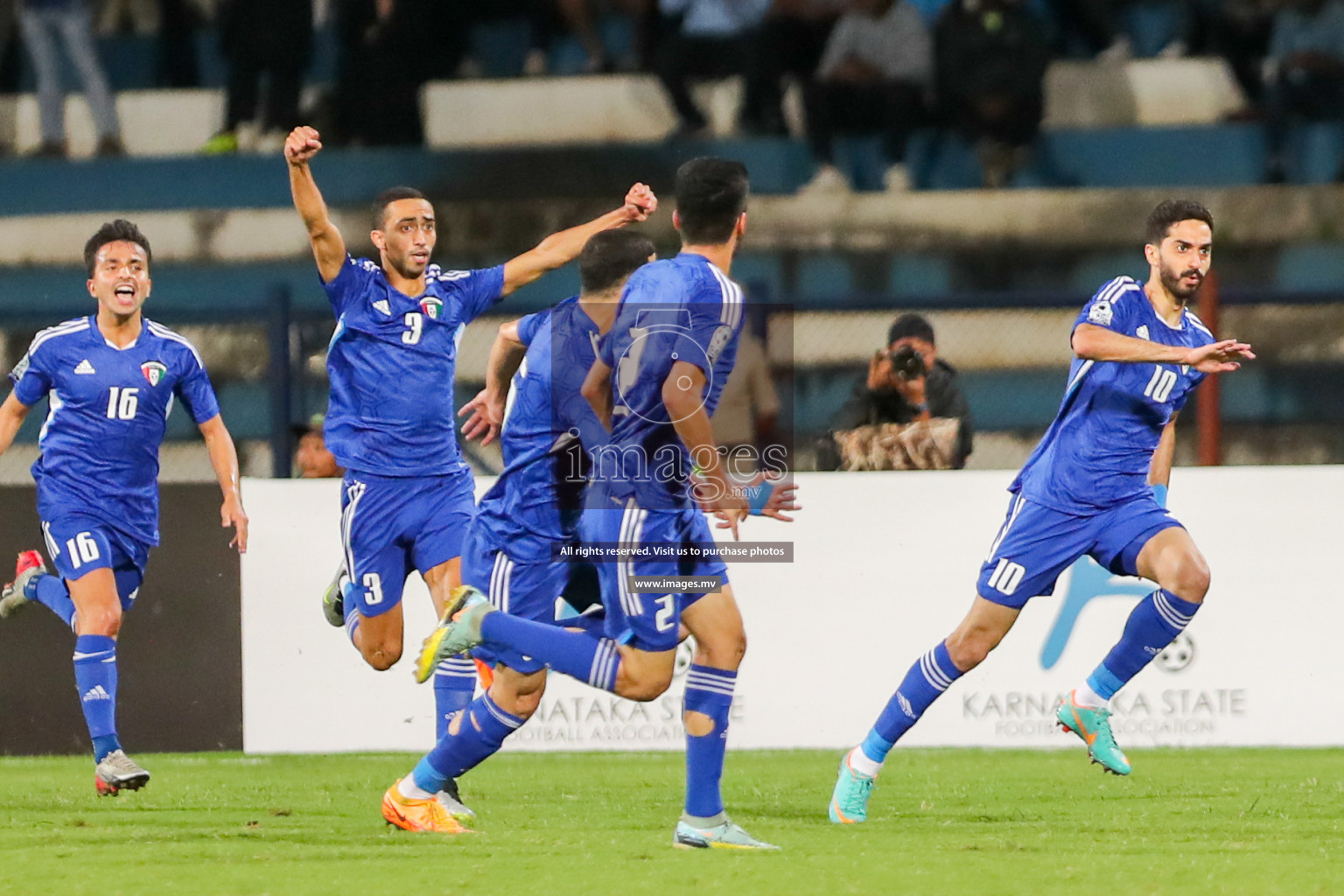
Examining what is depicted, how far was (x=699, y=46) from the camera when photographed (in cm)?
1461

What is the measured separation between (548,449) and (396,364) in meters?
1.16

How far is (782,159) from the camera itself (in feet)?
47.9

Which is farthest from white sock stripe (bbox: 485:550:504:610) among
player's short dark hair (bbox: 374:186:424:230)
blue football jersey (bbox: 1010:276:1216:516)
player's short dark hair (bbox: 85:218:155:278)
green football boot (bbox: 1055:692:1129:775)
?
player's short dark hair (bbox: 85:218:155:278)

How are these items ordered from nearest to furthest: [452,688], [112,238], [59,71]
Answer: [452,688]
[112,238]
[59,71]

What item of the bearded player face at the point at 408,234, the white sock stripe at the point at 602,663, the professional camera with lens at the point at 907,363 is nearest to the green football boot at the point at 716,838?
the white sock stripe at the point at 602,663

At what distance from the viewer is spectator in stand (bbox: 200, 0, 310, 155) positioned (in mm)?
14641

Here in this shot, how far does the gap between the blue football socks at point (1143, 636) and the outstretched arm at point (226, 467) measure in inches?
133

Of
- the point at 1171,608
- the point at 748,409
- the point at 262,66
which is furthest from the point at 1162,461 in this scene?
the point at 262,66

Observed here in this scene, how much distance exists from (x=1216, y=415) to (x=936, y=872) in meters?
4.87

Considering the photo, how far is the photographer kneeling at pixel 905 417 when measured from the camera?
954 cm

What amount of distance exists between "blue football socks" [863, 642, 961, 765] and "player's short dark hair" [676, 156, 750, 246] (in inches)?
74.1

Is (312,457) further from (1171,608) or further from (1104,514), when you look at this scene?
(1171,608)

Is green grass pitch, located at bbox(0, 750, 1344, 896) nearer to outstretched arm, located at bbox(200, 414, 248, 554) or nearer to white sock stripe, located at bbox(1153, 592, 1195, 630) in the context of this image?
white sock stripe, located at bbox(1153, 592, 1195, 630)

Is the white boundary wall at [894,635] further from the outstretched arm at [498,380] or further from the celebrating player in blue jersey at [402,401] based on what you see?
the outstretched arm at [498,380]
